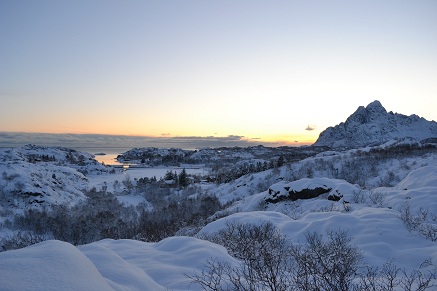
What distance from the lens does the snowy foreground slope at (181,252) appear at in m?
3.80

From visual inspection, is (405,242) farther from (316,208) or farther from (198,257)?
(316,208)

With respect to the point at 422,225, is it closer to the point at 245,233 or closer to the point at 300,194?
the point at 245,233

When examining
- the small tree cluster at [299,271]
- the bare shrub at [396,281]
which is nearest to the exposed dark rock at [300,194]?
the small tree cluster at [299,271]

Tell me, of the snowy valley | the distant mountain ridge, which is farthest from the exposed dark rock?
the distant mountain ridge

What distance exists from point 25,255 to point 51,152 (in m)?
136

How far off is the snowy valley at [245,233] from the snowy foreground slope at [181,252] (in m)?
0.03

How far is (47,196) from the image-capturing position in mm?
33750

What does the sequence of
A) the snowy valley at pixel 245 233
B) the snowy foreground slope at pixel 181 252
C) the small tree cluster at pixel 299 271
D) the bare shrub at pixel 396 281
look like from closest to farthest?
1. the snowy foreground slope at pixel 181 252
2. the bare shrub at pixel 396 281
3. the small tree cluster at pixel 299 271
4. the snowy valley at pixel 245 233

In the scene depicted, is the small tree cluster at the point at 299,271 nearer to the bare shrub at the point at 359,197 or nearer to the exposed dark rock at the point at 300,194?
the bare shrub at the point at 359,197

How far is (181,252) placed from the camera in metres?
7.62

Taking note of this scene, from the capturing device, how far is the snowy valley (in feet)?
14.4

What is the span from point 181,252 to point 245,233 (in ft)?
6.45

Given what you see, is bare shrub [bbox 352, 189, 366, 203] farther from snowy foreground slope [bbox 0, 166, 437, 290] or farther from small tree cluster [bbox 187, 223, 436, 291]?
small tree cluster [bbox 187, 223, 436, 291]

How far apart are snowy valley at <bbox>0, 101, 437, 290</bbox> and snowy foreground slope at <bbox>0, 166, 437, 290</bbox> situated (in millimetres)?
31
